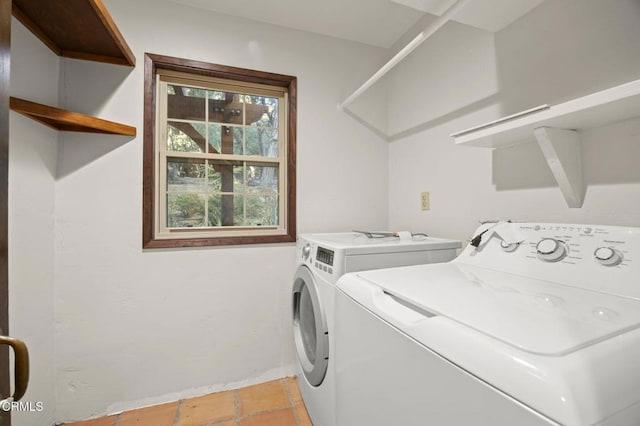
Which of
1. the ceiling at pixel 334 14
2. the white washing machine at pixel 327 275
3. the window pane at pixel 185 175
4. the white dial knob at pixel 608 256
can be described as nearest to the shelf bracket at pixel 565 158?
the white dial knob at pixel 608 256

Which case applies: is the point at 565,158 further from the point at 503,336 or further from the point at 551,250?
the point at 503,336

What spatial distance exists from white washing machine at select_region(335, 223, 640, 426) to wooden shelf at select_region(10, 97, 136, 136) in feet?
4.96

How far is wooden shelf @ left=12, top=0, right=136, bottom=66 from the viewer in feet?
3.72

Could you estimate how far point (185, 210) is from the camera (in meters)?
1.75

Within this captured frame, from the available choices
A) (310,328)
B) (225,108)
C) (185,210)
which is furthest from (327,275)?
(225,108)

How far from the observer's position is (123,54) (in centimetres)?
143

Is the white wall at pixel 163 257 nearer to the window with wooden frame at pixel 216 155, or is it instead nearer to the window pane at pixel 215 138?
the window with wooden frame at pixel 216 155

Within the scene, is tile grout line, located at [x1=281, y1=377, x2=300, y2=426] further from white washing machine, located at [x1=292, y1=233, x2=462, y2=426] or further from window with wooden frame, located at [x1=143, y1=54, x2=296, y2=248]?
window with wooden frame, located at [x1=143, y1=54, x2=296, y2=248]

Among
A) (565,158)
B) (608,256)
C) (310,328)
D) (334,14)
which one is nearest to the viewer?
(608,256)

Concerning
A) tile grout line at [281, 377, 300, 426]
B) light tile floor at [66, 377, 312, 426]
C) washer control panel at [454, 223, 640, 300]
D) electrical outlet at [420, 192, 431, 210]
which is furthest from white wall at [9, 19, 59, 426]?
electrical outlet at [420, 192, 431, 210]

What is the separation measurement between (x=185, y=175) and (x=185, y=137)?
254mm

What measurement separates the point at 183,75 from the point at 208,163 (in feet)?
1.89

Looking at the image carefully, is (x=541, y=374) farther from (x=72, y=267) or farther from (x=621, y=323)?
(x=72, y=267)

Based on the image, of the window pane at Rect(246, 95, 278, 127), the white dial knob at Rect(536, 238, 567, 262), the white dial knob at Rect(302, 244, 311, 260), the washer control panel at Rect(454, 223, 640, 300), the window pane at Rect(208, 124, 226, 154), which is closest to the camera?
the washer control panel at Rect(454, 223, 640, 300)
